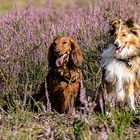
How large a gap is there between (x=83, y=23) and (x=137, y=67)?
2105mm

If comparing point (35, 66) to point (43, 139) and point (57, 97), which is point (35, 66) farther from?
point (43, 139)

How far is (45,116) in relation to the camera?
21.3ft

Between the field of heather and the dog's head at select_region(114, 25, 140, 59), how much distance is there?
39cm

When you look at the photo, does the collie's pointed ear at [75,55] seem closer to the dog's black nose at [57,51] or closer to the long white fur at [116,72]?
the dog's black nose at [57,51]

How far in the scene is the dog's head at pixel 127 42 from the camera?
6438mm

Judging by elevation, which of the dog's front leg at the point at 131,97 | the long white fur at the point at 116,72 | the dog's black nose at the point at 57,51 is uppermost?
the dog's black nose at the point at 57,51

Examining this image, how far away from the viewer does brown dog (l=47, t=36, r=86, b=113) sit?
275 inches

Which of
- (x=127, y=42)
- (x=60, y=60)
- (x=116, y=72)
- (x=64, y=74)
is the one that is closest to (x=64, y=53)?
(x=60, y=60)

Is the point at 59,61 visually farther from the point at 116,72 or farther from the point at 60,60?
the point at 116,72

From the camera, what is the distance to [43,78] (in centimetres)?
764

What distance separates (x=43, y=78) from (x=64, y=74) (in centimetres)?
73

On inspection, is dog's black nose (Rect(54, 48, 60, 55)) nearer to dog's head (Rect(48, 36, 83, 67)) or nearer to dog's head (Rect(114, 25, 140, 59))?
dog's head (Rect(48, 36, 83, 67))

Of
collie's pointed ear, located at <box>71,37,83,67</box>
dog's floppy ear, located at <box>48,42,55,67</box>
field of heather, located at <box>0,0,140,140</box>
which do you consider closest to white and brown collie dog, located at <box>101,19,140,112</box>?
field of heather, located at <box>0,0,140,140</box>

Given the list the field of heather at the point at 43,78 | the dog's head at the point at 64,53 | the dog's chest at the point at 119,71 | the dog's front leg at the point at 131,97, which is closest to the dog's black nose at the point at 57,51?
the dog's head at the point at 64,53
